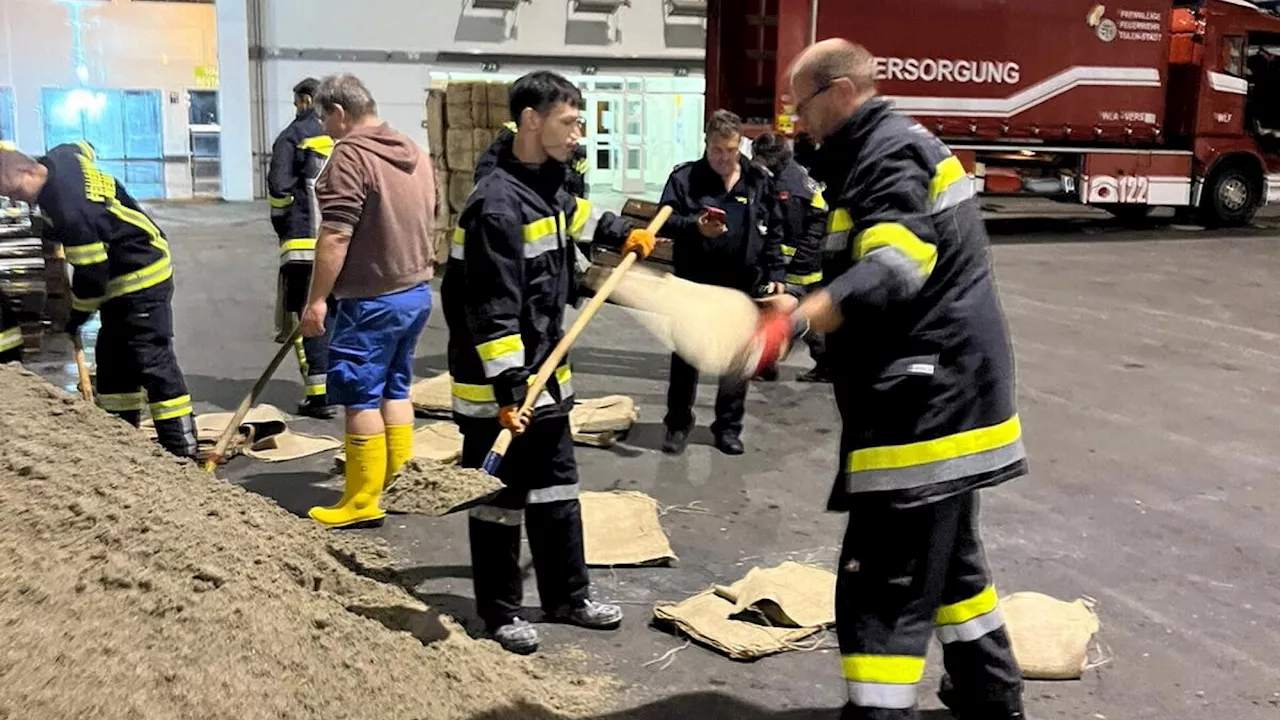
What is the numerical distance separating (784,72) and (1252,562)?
9.39 metres

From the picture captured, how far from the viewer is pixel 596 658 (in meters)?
3.90

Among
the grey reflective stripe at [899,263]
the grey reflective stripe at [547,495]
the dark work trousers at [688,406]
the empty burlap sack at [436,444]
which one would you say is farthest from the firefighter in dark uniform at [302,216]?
the grey reflective stripe at [899,263]

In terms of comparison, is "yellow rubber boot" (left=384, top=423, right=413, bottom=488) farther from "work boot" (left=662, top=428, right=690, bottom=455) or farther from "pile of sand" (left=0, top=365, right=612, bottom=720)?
"work boot" (left=662, top=428, right=690, bottom=455)

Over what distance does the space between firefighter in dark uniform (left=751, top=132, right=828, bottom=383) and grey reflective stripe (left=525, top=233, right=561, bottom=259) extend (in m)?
3.31

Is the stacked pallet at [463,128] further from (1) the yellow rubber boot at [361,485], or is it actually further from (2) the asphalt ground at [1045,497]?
(1) the yellow rubber boot at [361,485]

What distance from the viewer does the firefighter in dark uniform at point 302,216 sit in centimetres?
676

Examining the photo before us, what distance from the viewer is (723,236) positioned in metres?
6.21

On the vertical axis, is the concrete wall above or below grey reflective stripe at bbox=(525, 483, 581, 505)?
above

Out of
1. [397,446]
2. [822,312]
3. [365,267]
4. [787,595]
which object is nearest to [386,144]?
[365,267]

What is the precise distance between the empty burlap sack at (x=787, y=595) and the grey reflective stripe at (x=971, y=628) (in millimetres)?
823

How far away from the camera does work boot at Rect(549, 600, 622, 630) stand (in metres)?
4.11

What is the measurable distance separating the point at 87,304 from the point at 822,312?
3.74m

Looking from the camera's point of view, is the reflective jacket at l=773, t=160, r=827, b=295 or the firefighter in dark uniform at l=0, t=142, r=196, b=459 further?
the reflective jacket at l=773, t=160, r=827, b=295

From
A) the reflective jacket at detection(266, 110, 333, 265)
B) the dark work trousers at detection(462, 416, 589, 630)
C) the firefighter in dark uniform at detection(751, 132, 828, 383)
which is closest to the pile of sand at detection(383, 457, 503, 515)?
the dark work trousers at detection(462, 416, 589, 630)
